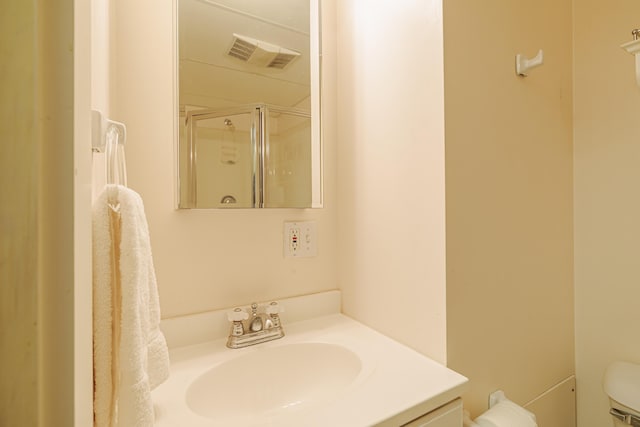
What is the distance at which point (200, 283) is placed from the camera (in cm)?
91

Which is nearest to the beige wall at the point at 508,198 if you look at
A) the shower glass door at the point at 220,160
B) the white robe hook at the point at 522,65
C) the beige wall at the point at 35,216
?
the white robe hook at the point at 522,65

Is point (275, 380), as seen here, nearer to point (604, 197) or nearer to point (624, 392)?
point (624, 392)

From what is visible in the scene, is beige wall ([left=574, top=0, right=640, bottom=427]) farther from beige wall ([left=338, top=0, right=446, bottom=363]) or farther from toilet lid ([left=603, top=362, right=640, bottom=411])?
beige wall ([left=338, top=0, right=446, bottom=363])

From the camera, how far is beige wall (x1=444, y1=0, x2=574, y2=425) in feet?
2.49

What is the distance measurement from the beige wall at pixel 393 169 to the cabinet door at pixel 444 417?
0.36ft

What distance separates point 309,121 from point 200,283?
0.70 m

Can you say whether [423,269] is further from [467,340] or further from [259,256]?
[259,256]

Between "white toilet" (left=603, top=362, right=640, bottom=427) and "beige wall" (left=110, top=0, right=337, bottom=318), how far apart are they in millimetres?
1058

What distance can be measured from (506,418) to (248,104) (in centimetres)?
118

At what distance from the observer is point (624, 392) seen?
2.84 feet

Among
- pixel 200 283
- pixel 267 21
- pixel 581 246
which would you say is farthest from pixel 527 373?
pixel 267 21

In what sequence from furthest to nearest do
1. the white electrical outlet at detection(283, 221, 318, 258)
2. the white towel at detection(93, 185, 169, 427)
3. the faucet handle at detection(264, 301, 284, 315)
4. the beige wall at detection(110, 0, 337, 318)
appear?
the white electrical outlet at detection(283, 221, 318, 258) < the faucet handle at detection(264, 301, 284, 315) < the beige wall at detection(110, 0, 337, 318) < the white towel at detection(93, 185, 169, 427)

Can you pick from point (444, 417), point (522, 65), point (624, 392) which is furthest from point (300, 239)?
point (624, 392)

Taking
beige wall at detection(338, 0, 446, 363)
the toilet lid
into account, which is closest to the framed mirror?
beige wall at detection(338, 0, 446, 363)
